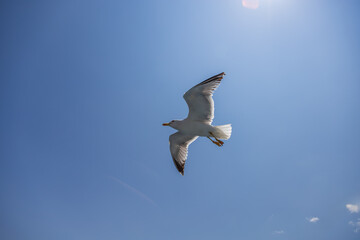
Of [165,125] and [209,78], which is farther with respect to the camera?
[165,125]

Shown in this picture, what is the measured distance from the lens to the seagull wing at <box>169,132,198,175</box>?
23.7 feet

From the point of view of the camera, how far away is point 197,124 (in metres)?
6.49

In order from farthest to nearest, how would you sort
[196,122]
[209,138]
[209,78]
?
[209,138] < [196,122] < [209,78]

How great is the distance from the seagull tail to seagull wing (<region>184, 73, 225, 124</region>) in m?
0.32

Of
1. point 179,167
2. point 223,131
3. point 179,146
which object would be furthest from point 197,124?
point 179,167

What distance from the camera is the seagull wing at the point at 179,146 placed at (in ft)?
23.7

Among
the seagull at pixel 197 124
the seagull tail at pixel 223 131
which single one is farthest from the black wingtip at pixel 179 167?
the seagull tail at pixel 223 131

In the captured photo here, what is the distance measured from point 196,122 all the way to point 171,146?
1419mm

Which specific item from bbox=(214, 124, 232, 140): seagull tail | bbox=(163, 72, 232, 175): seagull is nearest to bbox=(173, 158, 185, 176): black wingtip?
bbox=(163, 72, 232, 175): seagull

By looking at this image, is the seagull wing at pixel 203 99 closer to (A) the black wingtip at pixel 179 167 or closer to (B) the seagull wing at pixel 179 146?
(B) the seagull wing at pixel 179 146

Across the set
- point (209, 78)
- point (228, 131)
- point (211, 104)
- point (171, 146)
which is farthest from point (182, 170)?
point (209, 78)

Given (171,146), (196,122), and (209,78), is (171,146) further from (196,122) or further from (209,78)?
(209,78)

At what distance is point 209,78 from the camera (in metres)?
5.85

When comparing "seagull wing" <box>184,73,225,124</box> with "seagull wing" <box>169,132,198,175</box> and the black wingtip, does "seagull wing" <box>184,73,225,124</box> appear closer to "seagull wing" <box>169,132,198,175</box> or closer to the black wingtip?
"seagull wing" <box>169,132,198,175</box>
